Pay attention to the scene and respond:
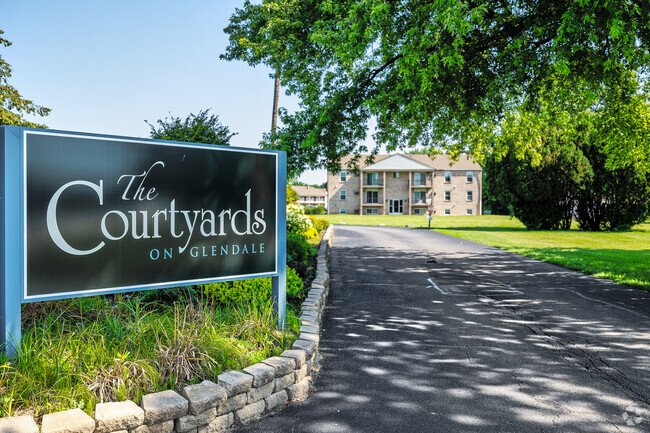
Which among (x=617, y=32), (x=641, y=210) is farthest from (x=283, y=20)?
(x=641, y=210)

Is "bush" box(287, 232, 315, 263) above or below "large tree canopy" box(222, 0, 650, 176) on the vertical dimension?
below

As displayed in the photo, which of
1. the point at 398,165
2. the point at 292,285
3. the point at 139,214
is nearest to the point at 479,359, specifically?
the point at 292,285

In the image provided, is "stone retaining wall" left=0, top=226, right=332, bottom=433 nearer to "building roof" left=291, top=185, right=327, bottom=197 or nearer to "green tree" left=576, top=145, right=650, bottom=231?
"green tree" left=576, top=145, right=650, bottom=231

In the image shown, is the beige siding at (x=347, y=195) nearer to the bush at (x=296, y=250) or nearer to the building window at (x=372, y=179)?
the building window at (x=372, y=179)

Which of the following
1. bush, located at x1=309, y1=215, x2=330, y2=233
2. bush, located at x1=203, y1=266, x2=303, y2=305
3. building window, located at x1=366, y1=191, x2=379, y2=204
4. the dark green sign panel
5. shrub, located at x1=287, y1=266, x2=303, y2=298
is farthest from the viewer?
building window, located at x1=366, y1=191, x2=379, y2=204

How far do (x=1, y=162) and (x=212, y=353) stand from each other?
2.27 metres

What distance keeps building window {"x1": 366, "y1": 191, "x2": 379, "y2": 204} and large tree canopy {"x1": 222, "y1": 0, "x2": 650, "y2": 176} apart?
41.2 meters

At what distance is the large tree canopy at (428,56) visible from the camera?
22.9 feet

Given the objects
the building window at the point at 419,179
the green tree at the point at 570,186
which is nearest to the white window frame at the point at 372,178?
the building window at the point at 419,179

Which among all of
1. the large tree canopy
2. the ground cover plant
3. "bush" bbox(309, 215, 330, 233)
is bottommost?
the ground cover plant

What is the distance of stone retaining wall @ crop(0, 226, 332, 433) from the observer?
2664 millimetres

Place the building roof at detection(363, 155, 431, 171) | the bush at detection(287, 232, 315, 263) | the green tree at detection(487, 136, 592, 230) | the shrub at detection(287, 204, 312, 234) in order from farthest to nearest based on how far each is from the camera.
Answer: the building roof at detection(363, 155, 431, 171) < the green tree at detection(487, 136, 592, 230) < the shrub at detection(287, 204, 312, 234) < the bush at detection(287, 232, 315, 263)

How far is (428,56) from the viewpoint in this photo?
310 inches

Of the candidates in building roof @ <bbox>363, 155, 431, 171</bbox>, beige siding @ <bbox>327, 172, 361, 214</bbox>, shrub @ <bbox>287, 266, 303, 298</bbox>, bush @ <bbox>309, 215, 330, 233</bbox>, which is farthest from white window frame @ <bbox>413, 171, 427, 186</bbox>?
shrub @ <bbox>287, 266, 303, 298</bbox>
